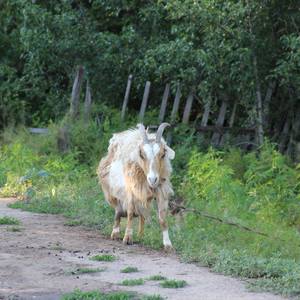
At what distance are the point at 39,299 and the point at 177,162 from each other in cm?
855

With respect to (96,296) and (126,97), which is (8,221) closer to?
(96,296)

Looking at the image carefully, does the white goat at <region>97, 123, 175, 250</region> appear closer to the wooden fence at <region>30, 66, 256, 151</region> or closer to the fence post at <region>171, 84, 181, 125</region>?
the wooden fence at <region>30, 66, 256, 151</region>

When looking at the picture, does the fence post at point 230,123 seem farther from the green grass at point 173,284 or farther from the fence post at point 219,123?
the green grass at point 173,284

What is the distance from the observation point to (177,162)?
A: 617 inches

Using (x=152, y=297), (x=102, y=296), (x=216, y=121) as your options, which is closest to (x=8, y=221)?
(x=102, y=296)

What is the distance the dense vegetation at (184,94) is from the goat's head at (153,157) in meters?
0.85

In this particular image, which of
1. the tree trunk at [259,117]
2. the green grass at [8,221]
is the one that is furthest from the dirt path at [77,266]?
the tree trunk at [259,117]

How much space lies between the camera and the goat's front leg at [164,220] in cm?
994

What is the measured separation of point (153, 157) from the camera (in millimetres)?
10094

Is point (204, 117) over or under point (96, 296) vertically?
over

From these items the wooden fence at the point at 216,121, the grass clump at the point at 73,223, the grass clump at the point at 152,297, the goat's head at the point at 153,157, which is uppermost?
the wooden fence at the point at 216,121

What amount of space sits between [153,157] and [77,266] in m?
1.90

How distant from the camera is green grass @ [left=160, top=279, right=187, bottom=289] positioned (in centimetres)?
779

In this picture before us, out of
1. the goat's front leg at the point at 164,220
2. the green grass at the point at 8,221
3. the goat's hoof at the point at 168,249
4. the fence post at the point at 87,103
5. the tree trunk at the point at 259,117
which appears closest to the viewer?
the goat's hoof at the point at 168,249
